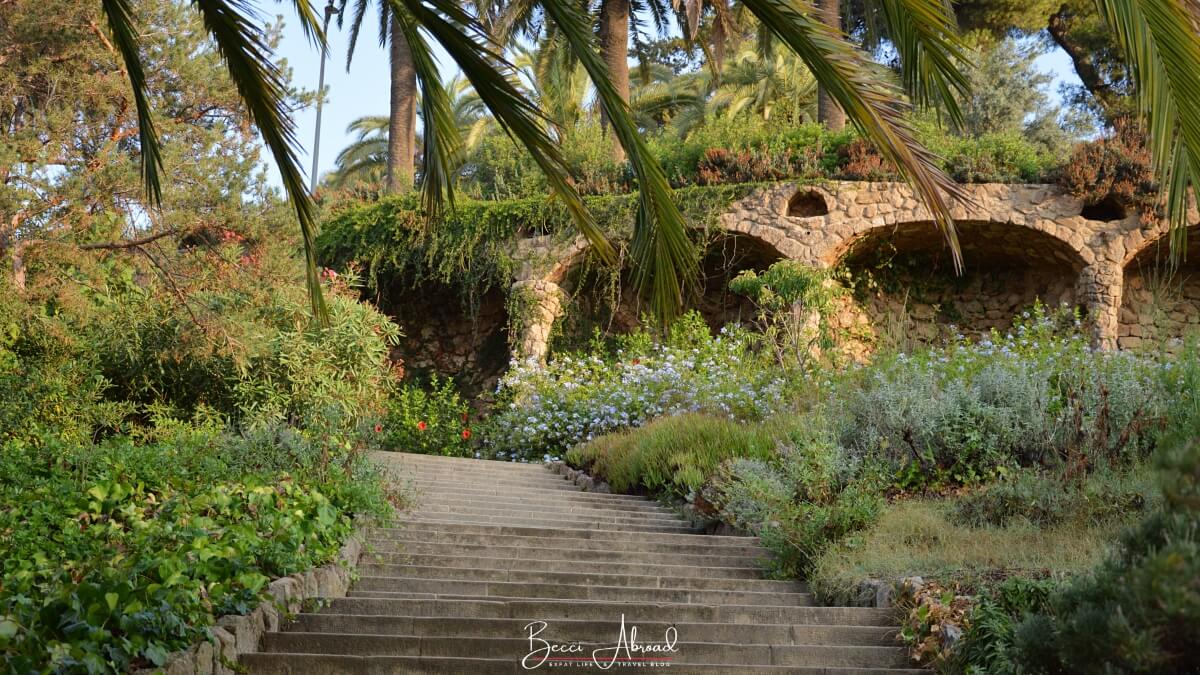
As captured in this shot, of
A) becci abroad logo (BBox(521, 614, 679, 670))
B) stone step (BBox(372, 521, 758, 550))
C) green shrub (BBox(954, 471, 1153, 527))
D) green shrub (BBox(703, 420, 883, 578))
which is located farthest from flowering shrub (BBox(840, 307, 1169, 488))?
becci abroad logo (BBox(521, 614, 679, 670))

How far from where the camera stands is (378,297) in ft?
52.4

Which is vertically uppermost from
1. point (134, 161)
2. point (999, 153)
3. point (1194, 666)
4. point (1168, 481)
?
point (999, 153)

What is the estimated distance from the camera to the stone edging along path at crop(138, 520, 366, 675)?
3.85 meters

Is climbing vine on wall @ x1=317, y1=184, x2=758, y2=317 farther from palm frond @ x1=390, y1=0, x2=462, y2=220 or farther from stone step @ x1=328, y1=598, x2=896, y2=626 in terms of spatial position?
palm frond @ x1=390, y1=0, x2=462, y2=220

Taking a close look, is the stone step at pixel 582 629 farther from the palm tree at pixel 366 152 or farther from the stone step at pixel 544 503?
the palm tree at pixel 366 152

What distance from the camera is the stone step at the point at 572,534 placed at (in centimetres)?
677

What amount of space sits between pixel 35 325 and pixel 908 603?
778cm

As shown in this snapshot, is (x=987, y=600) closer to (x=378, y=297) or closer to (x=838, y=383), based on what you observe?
(x=838, y=383)

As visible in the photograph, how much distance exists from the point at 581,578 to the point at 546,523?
5.38 feet

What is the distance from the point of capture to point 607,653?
14.5 ft

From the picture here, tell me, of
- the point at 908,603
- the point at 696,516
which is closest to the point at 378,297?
the point at 696,516

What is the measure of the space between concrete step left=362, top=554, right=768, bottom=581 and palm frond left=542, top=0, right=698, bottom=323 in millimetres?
2524

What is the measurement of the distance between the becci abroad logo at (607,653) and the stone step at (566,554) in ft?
5.58

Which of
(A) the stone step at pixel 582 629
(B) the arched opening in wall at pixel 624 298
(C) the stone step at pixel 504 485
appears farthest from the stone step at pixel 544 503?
(B) the arched opening in wall at pixel 624 298
